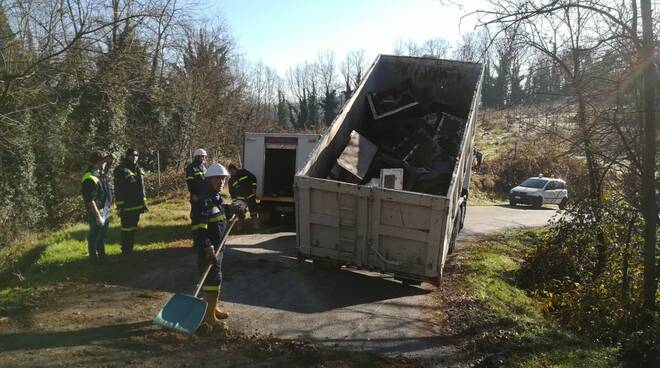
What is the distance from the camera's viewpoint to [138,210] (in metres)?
8.17

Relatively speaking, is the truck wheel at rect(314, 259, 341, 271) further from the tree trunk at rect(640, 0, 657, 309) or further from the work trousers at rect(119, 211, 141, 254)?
the tree trunk at rect(640, 0, 657, 309)

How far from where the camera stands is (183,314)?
4914 mm

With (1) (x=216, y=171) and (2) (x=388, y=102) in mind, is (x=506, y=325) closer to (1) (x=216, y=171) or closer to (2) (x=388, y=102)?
(1) (x=216, y=171)

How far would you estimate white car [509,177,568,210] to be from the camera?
80.7 ft

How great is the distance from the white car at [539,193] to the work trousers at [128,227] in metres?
20.7

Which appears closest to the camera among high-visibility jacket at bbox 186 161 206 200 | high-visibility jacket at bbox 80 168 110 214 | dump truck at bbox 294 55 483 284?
dump truck at bbox 294 55 483 284

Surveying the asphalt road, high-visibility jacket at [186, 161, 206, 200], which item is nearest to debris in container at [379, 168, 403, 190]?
the asphalt road

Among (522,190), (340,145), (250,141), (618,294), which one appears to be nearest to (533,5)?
(340,145)

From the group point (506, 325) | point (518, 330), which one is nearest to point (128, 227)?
point (506, 325)

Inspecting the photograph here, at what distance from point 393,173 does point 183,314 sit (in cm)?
398

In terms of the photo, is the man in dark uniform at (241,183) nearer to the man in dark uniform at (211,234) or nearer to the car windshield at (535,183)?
the man in dark uniform at (211,234)

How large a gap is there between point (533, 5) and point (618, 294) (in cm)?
475

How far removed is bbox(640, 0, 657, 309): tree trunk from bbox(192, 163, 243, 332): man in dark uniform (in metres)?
5.21

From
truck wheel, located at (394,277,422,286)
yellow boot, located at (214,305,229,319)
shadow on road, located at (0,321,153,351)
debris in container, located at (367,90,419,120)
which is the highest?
debris in container, located at (367,90,419,120)
